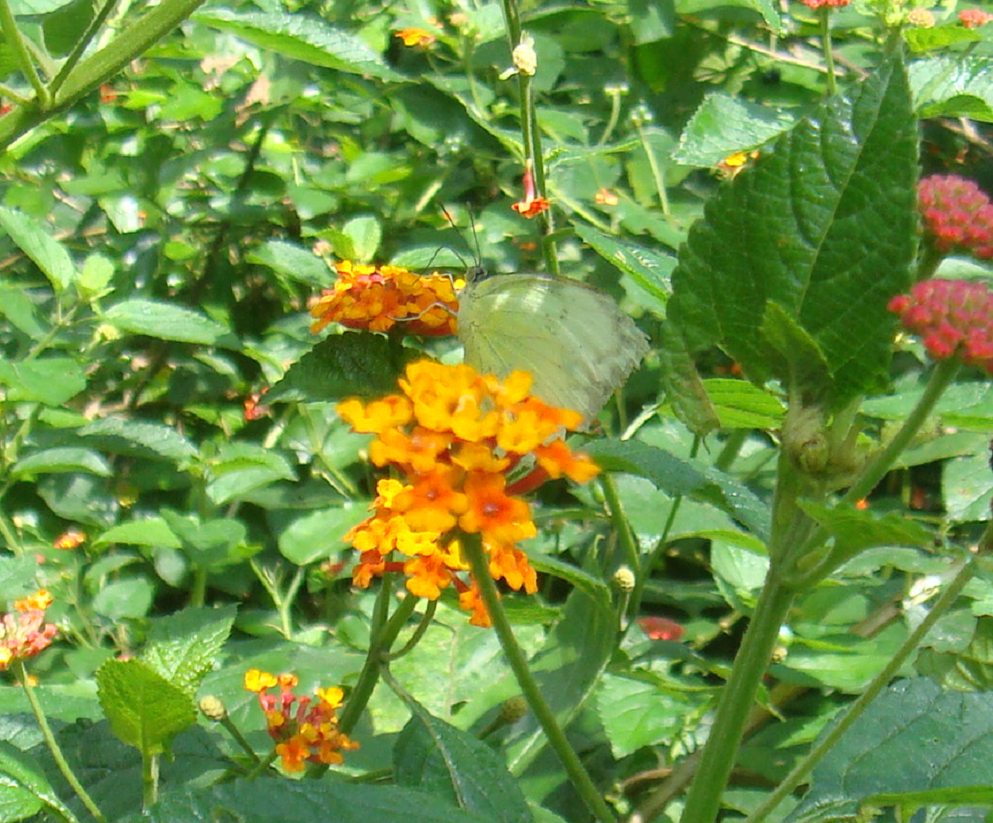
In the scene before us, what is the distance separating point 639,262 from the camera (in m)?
1.25

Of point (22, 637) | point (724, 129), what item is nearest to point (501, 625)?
point (22, 637)

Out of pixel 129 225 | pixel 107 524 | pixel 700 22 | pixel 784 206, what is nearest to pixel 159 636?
pixel 784 206

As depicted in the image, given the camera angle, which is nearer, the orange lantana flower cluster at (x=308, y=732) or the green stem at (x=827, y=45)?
the orange lantana flower cluster at (x=308, y=732)

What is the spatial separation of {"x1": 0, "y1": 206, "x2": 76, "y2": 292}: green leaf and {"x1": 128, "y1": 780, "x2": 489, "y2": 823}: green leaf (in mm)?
1374

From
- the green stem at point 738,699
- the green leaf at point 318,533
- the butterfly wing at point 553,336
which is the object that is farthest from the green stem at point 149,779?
the green leaf at point 318,533

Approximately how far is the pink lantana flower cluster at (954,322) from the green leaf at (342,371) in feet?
1.68

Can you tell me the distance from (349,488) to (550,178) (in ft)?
2.61

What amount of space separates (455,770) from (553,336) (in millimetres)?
680

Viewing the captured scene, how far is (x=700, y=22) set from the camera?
2.70 m

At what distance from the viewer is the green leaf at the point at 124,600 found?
1.98 m

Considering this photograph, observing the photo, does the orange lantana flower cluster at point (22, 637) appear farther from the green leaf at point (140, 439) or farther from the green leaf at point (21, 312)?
the green leaf at point (21, 312)

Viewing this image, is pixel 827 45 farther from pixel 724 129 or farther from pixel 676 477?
pixel 676 477

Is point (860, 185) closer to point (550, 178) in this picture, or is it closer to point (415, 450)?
point (415, 450)

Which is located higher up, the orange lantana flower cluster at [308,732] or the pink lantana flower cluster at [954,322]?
the pink lantana flower cluster at [954,322]
